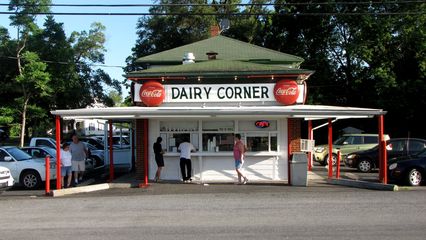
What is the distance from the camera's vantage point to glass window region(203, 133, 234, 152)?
64.4 feet

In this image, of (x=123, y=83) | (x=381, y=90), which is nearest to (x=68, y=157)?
(x=381, y=90)

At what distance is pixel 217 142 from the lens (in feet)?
64.5

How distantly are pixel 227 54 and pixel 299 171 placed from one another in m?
9.76

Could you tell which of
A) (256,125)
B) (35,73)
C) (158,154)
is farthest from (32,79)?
(256,125)

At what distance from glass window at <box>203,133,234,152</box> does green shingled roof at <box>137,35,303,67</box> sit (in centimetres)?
569

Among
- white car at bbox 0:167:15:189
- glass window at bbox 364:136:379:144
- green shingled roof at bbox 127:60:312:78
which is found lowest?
white car at bbox 0:167:15:189

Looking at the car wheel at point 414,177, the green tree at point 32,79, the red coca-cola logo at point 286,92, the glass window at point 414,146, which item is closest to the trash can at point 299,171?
the red coca-cola logo at point 286,92

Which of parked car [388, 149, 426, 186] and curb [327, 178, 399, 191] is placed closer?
curb [327, 178, 399, 191]

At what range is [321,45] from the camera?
4603 centimetres

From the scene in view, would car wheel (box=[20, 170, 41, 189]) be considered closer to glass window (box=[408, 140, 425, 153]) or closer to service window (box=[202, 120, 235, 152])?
service window (box=[202, 120, 235, 152])

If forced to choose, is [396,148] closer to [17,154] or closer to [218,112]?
[218,112]

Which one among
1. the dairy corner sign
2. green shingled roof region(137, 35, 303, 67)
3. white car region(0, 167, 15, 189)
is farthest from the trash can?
white car region(0, 167, 15, 189)

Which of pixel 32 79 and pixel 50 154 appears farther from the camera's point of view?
pixel 32 79

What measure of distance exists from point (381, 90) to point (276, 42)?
10250 mm
